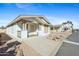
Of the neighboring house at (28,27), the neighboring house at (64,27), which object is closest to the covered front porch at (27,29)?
the neighboring house at (28,27)

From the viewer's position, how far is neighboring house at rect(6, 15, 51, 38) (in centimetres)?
222

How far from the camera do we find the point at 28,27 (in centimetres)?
223

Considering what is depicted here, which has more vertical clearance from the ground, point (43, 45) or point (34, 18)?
point (34, 18)

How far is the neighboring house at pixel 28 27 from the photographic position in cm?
222

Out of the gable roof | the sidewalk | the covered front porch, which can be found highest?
the gable roof

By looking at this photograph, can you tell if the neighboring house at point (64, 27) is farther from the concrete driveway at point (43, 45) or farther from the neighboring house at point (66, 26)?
the concrete driveway at point (43, 45)

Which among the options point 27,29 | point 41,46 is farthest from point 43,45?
point 27,29

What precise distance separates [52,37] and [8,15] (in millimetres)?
449

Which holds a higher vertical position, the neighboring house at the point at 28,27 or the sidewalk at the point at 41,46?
the neighboring house at the point at 28,27

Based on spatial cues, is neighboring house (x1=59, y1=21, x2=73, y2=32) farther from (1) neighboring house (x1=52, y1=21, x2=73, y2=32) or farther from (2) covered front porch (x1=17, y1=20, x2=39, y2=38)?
(2) covered front porch (x1=17, y1=20, x2=39, y2=38)

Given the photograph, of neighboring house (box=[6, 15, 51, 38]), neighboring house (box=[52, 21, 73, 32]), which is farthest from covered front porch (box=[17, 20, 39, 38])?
neighboring house (box=[52, 21, 73, 32])

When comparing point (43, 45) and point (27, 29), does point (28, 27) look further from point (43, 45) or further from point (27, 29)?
point (43, 45)

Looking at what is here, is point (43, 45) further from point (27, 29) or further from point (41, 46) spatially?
point (27, 29)

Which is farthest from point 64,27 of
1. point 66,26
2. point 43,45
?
point 43,45
